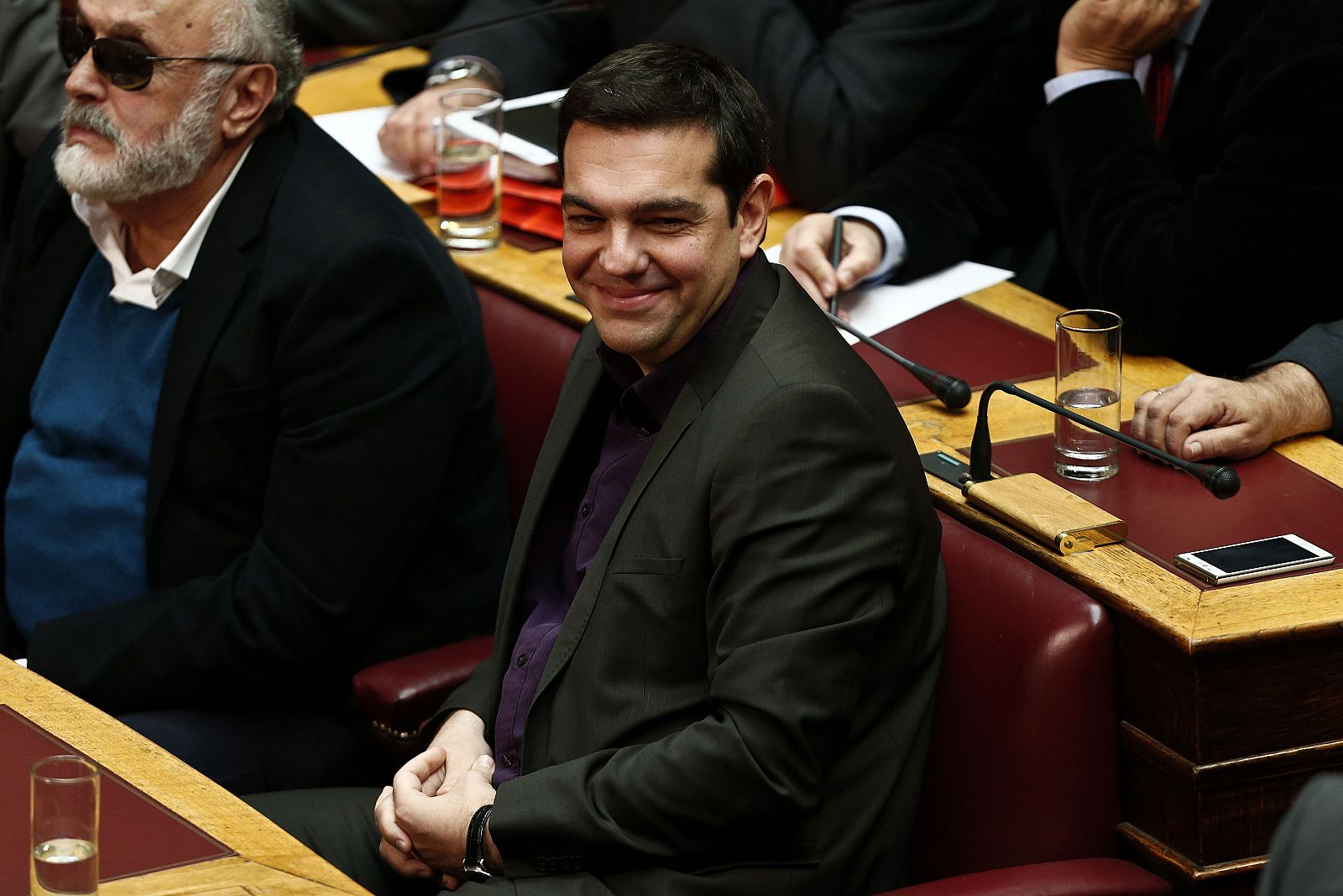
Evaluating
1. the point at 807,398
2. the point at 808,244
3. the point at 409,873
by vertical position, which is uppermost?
the point at 807,398

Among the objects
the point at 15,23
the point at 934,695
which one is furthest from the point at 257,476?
the point at 15,23

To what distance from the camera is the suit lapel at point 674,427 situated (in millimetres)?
1907

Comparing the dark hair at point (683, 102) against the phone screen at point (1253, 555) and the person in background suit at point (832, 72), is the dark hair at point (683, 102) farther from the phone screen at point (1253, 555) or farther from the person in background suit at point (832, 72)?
the person in background suit at point (832, 72)

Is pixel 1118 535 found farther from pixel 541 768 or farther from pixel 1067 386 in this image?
pixel 541 768

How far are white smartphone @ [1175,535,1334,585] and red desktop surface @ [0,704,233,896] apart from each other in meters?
1.00

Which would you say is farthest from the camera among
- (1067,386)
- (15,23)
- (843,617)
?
(15,23)

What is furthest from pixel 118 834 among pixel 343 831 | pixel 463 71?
pixel 463 71

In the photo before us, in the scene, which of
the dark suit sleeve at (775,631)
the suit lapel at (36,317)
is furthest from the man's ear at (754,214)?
the suit lapel at (36,317)

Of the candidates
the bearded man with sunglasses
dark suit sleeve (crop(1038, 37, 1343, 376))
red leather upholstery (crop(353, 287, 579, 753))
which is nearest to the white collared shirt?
the bearded man with sunglasses

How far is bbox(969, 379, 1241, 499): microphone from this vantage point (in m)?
1.94

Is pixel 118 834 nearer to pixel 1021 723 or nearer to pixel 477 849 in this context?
pixel 477 849

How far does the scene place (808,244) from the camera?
2.71 metres

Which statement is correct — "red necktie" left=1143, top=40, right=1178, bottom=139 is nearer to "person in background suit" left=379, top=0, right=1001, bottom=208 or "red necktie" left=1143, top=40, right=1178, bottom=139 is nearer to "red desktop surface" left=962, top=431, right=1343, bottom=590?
"person in background suit" left=379, top=0, right=1001, bottom=208

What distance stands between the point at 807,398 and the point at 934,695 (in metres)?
0.40
